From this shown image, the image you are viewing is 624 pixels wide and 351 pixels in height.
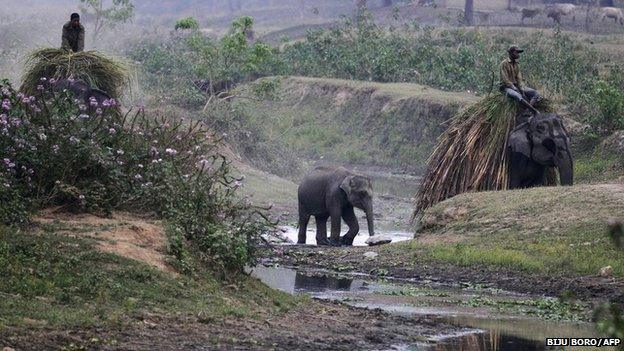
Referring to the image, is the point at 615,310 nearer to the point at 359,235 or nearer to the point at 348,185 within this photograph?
the point at 348,185

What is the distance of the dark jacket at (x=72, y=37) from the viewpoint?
20688 mm

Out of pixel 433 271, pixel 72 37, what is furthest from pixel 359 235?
A: pixel 72 37

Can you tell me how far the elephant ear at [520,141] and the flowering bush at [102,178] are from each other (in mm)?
7783

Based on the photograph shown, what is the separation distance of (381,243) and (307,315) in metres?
9.20

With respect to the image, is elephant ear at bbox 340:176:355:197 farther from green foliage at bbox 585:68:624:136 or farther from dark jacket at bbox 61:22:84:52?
green foliage at bbox 585:68:624:136

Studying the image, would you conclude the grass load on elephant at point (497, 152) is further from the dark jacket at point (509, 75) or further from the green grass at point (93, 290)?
the green grass at point (93, 290)

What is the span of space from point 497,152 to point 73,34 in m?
7.07

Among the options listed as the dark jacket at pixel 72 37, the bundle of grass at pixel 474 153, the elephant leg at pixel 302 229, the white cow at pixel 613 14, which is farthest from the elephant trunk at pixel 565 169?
the white cow at pixel 613 14

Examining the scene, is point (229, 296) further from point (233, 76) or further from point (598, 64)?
point (598, 64)

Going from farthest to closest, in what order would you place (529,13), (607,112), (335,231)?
1. (529,13)
2. (607,112)
3. (335,231)

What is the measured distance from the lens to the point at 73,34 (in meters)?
20.8

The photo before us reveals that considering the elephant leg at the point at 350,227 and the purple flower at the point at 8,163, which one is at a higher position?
the purple flower at the point at 8,163

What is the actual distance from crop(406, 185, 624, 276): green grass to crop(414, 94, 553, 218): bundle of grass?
1.37m

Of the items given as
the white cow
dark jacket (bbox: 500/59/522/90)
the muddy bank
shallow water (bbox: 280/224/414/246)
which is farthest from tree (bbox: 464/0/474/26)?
the muddy bank
